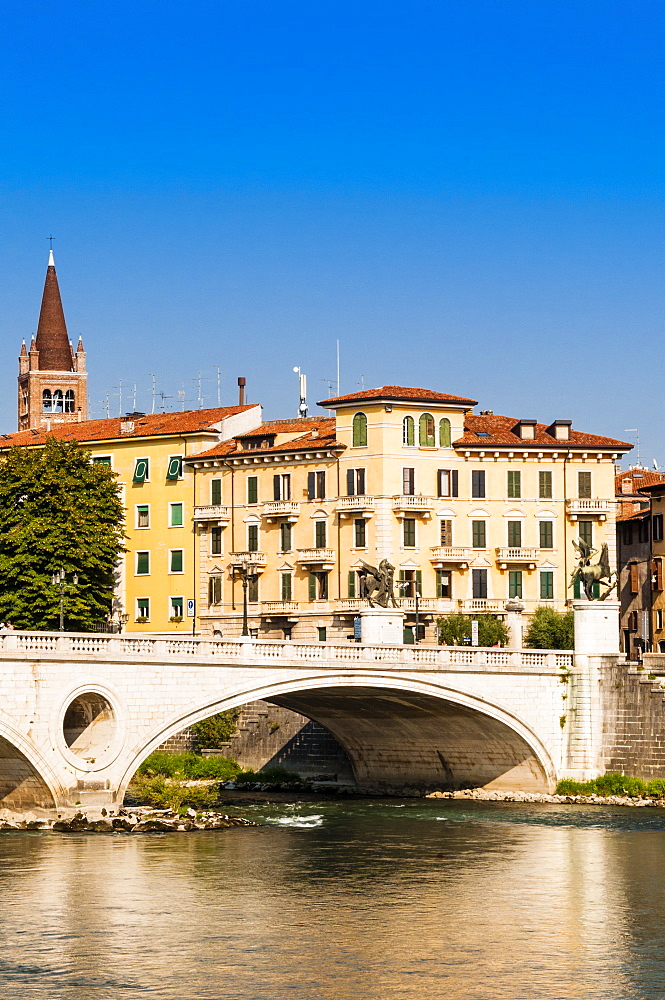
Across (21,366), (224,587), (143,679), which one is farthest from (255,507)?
(21,366)

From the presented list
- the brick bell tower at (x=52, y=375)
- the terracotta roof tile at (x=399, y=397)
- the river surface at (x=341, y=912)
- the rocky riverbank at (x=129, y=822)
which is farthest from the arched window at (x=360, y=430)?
the brick bell tower at (x=52, y=375)

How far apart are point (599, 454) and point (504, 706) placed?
25982mm

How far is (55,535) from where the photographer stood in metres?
83.6

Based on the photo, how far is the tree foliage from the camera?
8625cm

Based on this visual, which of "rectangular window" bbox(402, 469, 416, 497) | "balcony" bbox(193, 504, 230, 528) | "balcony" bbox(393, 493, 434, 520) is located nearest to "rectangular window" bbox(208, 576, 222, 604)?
"balcony" bbox(193, 504, 230, 528)

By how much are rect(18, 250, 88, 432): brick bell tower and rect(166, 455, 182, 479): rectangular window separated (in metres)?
42.5

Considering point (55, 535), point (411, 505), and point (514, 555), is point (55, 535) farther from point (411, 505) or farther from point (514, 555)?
point (514, 555)

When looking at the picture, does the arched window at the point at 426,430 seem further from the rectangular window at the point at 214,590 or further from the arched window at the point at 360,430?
the rectangular window at the point at 214,590

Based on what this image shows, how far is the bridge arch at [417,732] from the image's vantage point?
64.6 meters

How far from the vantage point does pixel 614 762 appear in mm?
68062

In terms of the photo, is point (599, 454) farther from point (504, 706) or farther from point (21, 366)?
point (21, 366)

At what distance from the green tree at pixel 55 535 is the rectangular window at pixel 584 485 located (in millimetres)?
21779

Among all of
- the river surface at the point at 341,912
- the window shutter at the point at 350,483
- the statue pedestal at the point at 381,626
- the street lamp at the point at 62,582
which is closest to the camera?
the river surface at the point at 341,912

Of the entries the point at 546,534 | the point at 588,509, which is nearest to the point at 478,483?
the point at 546,534
